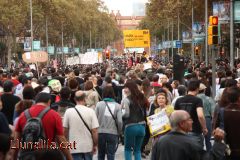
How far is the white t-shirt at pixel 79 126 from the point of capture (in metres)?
9.59

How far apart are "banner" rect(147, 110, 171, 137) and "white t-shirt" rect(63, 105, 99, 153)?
1285mm

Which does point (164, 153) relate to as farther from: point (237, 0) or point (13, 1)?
point (13, 1)

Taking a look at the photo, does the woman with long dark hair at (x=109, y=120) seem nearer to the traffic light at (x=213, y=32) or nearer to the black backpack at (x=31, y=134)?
the black backpack at (x=31, y=134)

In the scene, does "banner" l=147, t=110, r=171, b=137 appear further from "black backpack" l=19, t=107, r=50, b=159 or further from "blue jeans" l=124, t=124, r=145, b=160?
"black backpack" l=19, t=107, r=50, b=159

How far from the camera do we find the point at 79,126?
31.5ft

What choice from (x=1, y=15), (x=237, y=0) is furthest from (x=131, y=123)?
(x=1, y=15)

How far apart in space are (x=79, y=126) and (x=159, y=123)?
4.99 feet

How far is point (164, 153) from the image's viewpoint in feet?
23.6

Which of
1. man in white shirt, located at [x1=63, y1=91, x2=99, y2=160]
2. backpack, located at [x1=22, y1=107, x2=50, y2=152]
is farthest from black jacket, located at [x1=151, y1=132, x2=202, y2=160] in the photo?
man in white shirt, located at [x1=63, y1=91, x2=99, y2=160]

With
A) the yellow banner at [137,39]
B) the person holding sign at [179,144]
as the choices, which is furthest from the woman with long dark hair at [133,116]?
the yellow banner at [137,39]

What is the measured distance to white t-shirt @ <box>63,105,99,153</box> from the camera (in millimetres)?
9594

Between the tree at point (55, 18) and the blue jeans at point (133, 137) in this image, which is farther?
the tree at point (55, 18)

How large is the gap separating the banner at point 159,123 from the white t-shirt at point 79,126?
4.21 feet

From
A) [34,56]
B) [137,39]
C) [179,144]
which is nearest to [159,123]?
[179,144]
